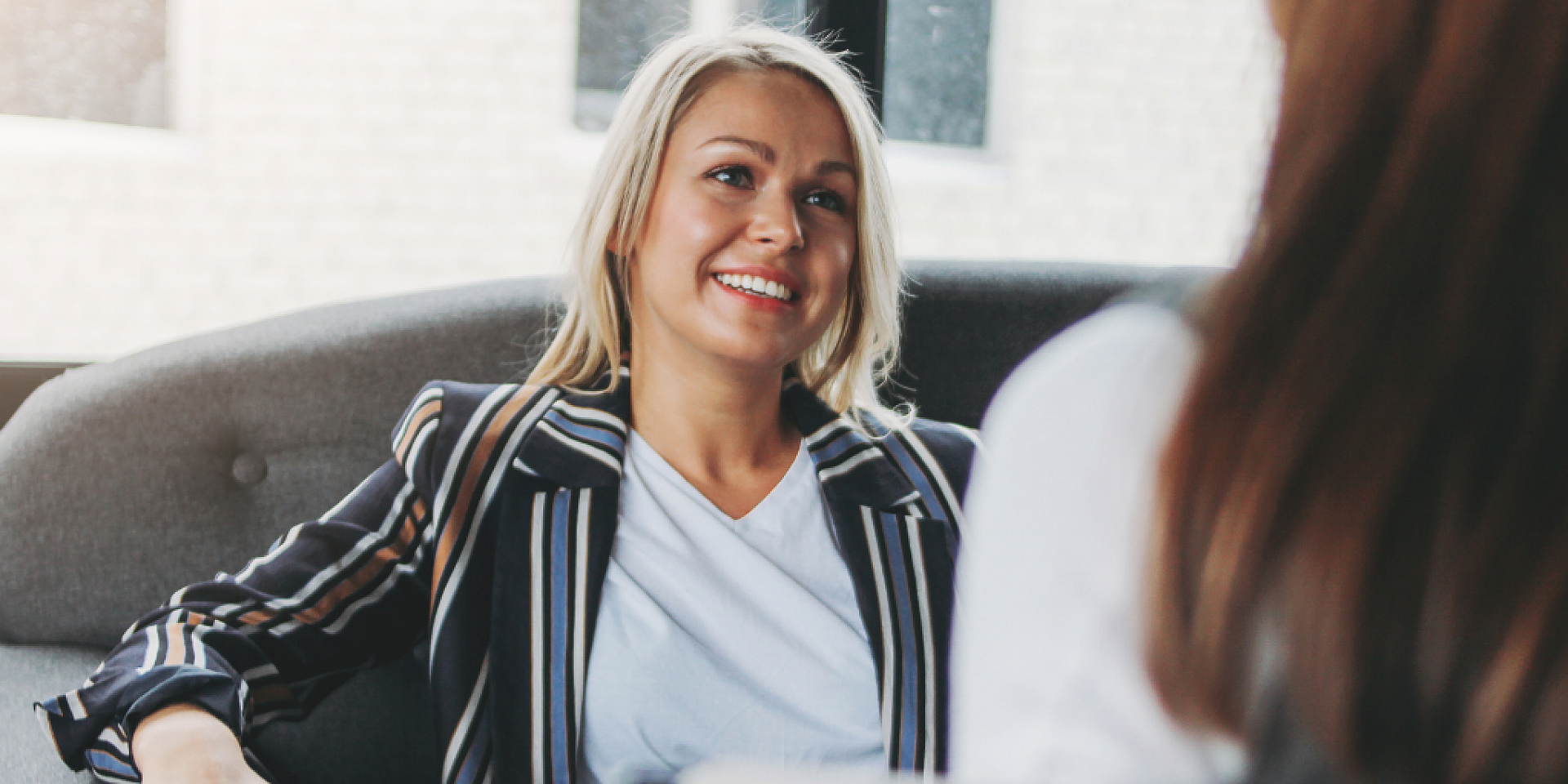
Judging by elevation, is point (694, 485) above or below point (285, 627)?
above

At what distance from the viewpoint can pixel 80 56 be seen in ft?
7.00

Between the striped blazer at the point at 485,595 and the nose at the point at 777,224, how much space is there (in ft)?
0.84

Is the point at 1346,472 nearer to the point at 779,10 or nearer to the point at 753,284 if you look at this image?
the point at 753,284

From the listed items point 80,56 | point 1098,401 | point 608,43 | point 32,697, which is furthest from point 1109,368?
point 608,43

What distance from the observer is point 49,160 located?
2.28 metres

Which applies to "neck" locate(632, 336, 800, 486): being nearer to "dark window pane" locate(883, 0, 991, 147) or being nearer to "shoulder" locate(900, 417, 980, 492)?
"shoulder" locate(900, 417, 980, 492)

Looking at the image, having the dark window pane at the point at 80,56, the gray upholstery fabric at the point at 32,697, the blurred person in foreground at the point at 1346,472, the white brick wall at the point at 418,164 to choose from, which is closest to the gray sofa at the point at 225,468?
the gray upholstery fabric at the point at 32,697

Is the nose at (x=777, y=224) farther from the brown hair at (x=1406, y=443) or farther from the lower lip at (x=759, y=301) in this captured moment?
the brown hair at (x=1406, y=443)

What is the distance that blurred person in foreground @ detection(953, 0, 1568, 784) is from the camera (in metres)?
0.28

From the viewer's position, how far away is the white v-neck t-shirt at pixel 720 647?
3.67 feet

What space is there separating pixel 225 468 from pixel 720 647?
0.71 metres

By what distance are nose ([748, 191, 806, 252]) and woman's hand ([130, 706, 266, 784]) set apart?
70cm

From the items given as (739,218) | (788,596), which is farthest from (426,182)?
(788,596)

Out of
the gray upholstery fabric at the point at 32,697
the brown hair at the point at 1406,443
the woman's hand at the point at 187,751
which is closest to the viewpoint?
the brown hair at the point at 1406,443
